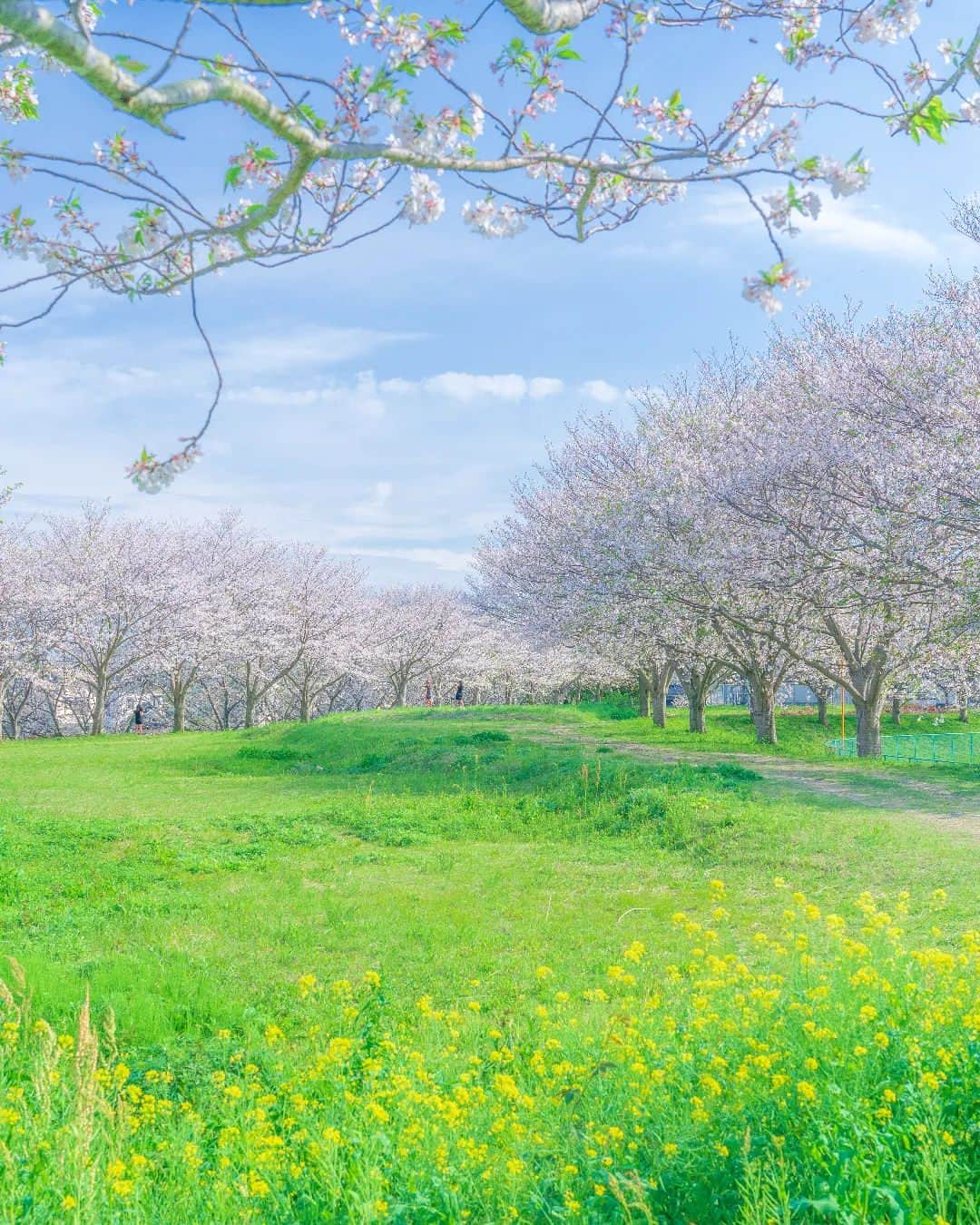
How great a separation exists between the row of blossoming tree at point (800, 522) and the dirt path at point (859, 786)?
2.95m

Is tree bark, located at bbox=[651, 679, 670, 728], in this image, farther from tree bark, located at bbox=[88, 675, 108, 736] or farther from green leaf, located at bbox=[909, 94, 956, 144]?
green leaf, located at bbox=[909, 94, 956, 144]

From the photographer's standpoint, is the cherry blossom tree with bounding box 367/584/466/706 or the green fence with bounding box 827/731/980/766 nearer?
the green fence with bounding box 827/731/980/766

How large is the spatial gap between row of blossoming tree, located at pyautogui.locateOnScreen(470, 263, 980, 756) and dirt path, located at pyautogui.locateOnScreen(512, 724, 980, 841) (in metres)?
2.95

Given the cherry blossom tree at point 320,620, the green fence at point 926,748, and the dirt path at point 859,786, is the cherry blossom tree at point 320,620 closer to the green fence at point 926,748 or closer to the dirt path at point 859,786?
the green fence at point 926,748

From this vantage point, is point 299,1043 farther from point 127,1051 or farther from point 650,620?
point 650,620

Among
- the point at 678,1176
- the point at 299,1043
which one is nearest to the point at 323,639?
the point at 299,1043

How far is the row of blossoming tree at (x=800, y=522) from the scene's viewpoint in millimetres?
16656

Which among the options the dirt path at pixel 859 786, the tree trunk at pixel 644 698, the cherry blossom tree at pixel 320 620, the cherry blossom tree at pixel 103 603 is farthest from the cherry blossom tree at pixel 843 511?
the cherry blossom tree at pixel 320 620

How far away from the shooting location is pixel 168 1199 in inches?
152

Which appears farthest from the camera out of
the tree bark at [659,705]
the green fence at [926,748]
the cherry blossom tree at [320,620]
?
the cherry blossom tree at [320,620]

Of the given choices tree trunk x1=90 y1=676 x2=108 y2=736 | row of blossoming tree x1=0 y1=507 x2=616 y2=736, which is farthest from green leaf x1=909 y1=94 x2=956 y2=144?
tree trunk x1=90 y1=676 x2=108 y2=736

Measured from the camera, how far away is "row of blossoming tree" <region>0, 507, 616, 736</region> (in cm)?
3738

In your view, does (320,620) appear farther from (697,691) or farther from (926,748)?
(926,748)

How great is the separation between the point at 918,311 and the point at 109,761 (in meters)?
21.7
